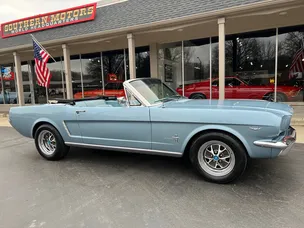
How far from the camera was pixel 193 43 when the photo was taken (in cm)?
1134

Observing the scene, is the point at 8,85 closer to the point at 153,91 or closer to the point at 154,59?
the point at 154,59

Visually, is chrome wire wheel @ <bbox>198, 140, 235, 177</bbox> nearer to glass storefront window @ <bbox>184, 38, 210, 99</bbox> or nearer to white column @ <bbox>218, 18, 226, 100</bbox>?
white column @ <bbox>218, 18, 226, 100</bbox>

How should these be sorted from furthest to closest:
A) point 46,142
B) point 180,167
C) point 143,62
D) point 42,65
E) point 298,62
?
point 143,62, point 298,62, point 42,65, point 46,142, point 180,167

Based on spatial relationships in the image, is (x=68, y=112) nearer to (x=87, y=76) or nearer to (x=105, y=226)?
(x=105, y=226)

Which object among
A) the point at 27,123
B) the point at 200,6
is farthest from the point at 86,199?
the point at 200,6

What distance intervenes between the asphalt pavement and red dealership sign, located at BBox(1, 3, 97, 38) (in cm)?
808

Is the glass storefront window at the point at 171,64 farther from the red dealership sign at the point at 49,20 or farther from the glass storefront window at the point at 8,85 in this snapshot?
the glass storefront window at the point at 8,85

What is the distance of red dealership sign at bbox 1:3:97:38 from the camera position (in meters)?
10.4

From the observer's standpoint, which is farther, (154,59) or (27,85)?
(27,85)

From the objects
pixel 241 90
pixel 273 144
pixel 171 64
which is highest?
pixel 171 64

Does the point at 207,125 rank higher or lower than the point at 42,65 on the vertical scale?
lower

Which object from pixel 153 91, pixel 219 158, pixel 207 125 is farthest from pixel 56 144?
pixel 219 158

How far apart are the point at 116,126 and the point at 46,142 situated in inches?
77.7

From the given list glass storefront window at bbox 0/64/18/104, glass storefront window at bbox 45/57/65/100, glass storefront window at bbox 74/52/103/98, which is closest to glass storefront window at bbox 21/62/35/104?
glass storefront window at bbox 0/64/18/104
